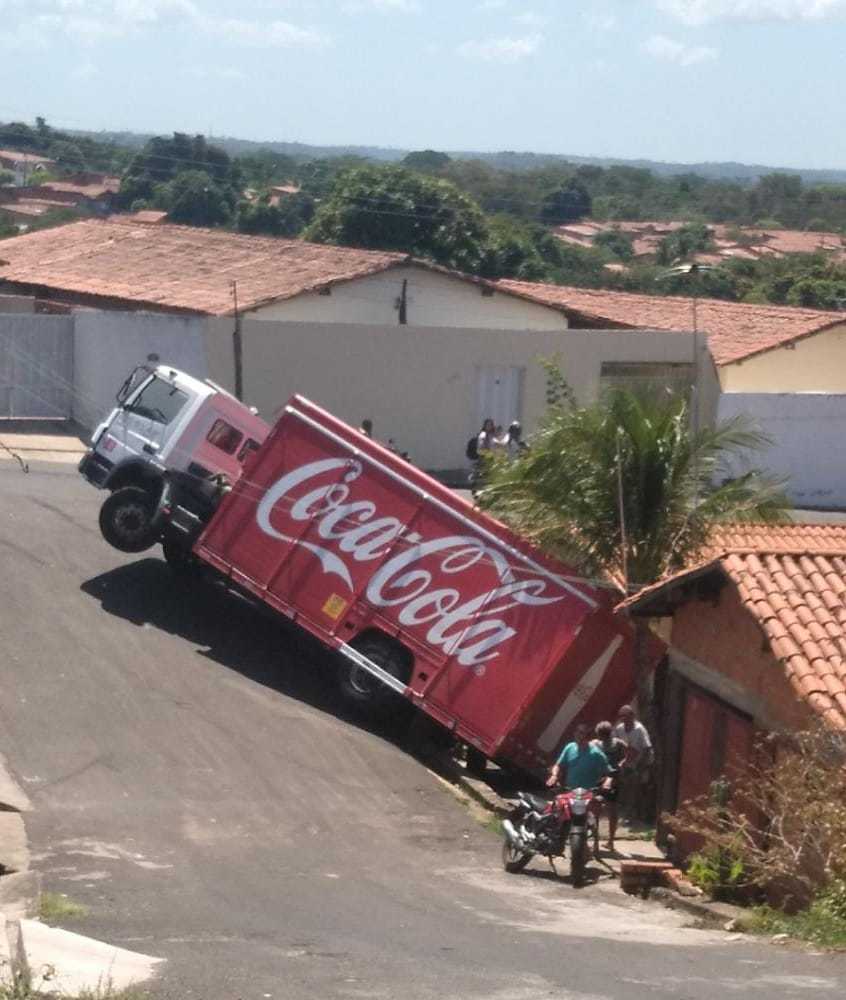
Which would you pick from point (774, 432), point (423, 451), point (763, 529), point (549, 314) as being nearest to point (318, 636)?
point (763, 529)

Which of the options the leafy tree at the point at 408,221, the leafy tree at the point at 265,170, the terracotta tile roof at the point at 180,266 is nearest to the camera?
the terracotta tile roof at the point at 180,266

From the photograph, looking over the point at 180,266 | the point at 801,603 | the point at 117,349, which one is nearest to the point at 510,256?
the point at 180,266

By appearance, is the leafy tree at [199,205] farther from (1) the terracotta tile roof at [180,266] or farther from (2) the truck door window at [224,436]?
(2) the truck door window at [224,436]

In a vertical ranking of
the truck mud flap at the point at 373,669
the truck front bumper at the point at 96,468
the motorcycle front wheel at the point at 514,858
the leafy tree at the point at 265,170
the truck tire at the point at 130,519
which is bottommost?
the motorcycle front wheel at the point at 514,858

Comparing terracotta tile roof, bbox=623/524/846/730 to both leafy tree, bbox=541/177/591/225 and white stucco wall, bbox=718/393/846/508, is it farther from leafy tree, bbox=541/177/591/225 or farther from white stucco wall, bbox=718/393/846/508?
leafy tree, bbox=541/177/591/225

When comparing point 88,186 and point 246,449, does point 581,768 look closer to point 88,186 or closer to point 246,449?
point 246,449

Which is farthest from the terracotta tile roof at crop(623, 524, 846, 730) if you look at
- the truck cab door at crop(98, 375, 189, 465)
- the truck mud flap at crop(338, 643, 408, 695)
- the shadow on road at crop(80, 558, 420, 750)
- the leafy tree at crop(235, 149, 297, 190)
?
the leafy tree at crop(235, 149, 297, 190)

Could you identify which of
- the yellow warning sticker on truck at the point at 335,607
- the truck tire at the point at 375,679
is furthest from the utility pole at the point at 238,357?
the truck tire at the point at 375,679
